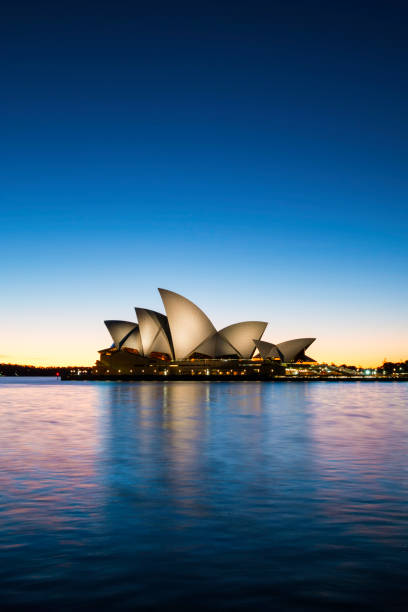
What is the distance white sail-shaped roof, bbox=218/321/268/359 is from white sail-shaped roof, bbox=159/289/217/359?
26.2 ft

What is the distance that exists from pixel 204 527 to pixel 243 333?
11719 centimetres

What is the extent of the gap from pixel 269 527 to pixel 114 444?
43.8 ft

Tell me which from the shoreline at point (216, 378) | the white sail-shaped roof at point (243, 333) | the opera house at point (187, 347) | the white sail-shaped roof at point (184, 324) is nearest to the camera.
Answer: the white sail-shaped roof at point (184, 324)

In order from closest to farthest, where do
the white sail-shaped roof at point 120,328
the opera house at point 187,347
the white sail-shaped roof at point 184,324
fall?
the white sail-shaped roof at point 184,324, the opera house at point 187,347, the white sail-shaped roof at point 120,328

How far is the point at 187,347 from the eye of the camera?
380 feet

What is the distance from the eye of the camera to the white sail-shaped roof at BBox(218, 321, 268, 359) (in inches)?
4921

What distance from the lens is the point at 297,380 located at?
14375cm

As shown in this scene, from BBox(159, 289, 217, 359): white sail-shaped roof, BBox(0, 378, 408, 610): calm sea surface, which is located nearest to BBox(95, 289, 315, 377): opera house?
BBox(159, 289, 217, 359): white sail-shaped roof

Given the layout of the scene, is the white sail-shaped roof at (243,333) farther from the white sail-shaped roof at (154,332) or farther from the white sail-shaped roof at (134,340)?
the white sail-shaped roof at (134,340)

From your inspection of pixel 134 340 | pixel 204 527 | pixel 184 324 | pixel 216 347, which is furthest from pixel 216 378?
pixel 204 527

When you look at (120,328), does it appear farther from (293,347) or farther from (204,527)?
(204,527)

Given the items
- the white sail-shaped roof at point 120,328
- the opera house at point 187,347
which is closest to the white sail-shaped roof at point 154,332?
the opera house at point 187,347

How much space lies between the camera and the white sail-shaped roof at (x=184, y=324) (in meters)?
105

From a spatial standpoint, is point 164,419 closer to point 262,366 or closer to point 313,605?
point 313,605
